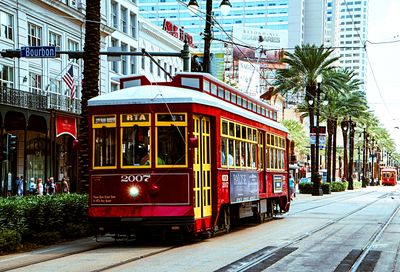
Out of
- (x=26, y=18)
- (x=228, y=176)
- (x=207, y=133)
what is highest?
(x=26, y=18)

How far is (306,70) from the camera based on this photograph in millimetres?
51375

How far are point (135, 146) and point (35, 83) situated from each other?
2851cm

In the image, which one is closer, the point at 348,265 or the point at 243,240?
the point at 348,265

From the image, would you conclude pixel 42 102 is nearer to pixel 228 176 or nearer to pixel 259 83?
pixel 228 176

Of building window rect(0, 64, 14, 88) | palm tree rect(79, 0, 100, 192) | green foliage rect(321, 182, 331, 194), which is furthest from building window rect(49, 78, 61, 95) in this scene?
palm tree rect(79, 0, 100, 192)

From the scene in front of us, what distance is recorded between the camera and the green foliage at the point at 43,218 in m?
14.1

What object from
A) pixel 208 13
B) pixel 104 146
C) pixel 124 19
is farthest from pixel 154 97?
pixel 124 19

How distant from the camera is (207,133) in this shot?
51.9ft

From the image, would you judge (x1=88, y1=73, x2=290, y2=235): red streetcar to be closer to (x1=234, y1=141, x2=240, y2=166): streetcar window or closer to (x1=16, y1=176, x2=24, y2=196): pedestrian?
(x1=234, y1=141, x2=240, y2=166): streetcar window

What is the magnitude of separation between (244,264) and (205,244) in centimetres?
349

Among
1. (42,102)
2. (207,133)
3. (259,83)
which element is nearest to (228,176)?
(207,133)

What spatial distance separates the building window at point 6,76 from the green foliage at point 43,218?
889 inches

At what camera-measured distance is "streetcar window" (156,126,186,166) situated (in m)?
14.7

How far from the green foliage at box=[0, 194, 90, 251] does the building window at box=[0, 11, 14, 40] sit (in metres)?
23.0
